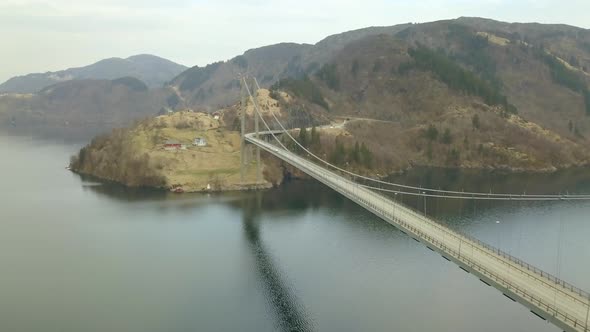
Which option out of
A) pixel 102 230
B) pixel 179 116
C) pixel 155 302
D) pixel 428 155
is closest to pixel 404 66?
pixel 428 155

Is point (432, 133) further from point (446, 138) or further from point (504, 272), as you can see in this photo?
point (504, 272)

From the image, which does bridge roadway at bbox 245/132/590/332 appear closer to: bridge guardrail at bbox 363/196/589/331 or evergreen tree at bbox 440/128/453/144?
bridge guardrail at bbox 363/196/589/331

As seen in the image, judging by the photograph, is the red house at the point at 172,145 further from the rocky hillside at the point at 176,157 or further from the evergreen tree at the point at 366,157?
the evergreen tree at the point at 366,157

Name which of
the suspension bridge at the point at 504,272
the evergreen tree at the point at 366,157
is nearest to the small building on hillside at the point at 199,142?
the evergreen tree at the point at 366,157

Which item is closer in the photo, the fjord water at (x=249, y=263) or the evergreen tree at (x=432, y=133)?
the fjord water at (x=249, y=263)

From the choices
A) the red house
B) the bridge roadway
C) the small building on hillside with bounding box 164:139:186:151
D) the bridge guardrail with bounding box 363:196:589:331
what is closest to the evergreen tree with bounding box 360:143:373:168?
the small building on hillside with bounding box 164:139:186:151
